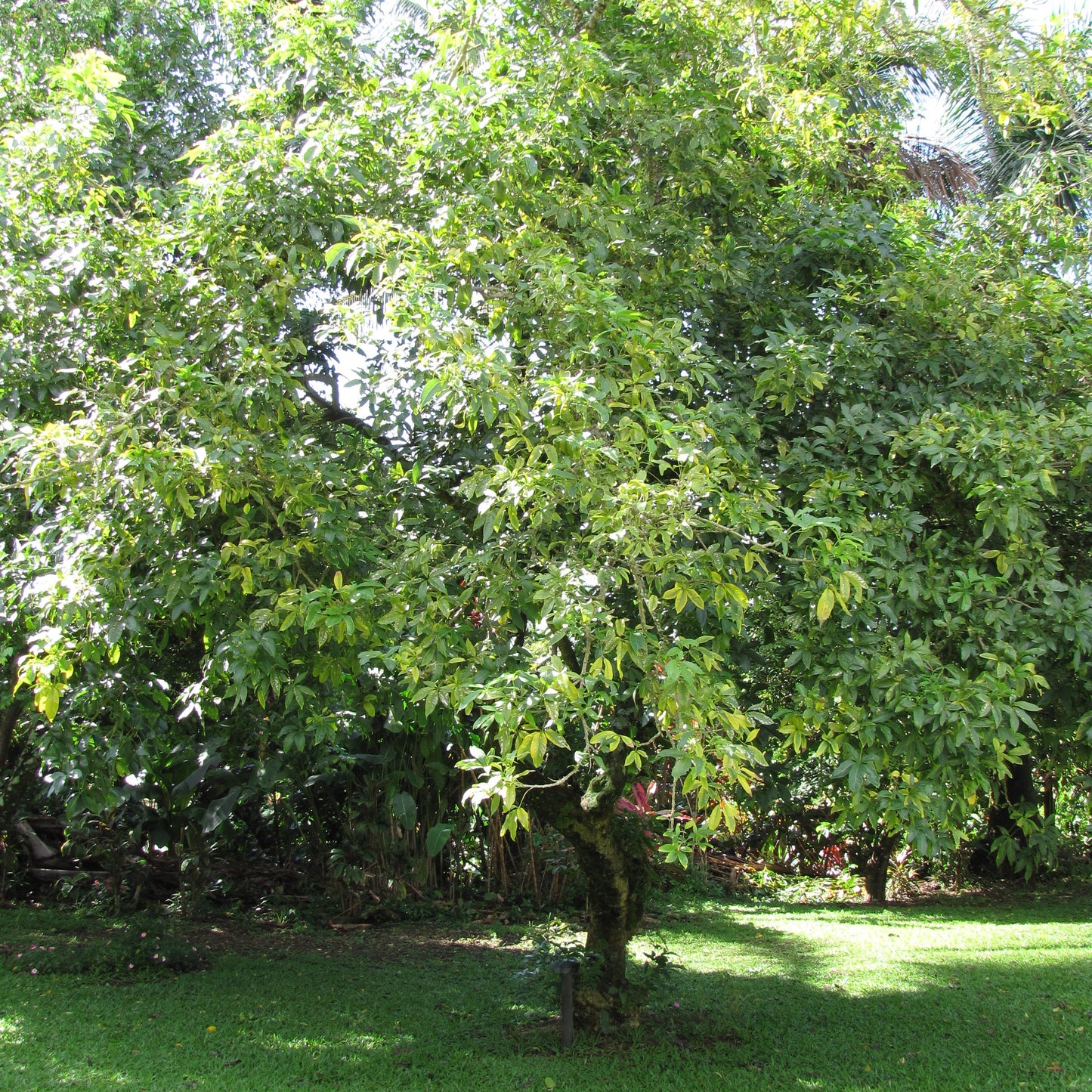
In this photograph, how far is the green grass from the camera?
4.56m

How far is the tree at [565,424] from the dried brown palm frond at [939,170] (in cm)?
514

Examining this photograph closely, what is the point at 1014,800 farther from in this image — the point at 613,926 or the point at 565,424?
the point at 565,424

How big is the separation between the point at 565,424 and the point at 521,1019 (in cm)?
366

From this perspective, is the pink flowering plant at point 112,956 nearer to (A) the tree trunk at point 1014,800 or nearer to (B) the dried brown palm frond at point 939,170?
(A) the tree trunk at point 1014,800

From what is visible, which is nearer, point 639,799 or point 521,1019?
point 521,1019

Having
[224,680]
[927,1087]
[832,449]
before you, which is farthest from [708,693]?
[927,1087]

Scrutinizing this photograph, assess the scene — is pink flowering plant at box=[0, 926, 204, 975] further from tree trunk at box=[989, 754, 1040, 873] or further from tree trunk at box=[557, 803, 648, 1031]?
tree trunk at box=[989, 754, 1040, 873]

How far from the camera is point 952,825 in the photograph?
3.34 metres

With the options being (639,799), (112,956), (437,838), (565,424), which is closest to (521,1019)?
(437,838)

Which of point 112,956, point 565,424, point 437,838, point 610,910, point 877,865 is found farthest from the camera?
point 877,865

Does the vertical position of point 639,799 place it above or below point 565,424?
below

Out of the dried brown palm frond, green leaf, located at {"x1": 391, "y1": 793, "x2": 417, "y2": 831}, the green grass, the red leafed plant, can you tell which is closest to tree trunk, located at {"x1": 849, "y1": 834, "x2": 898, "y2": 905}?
the green grass

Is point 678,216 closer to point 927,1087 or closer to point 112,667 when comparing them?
point 112,667

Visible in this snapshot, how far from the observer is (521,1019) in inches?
216
